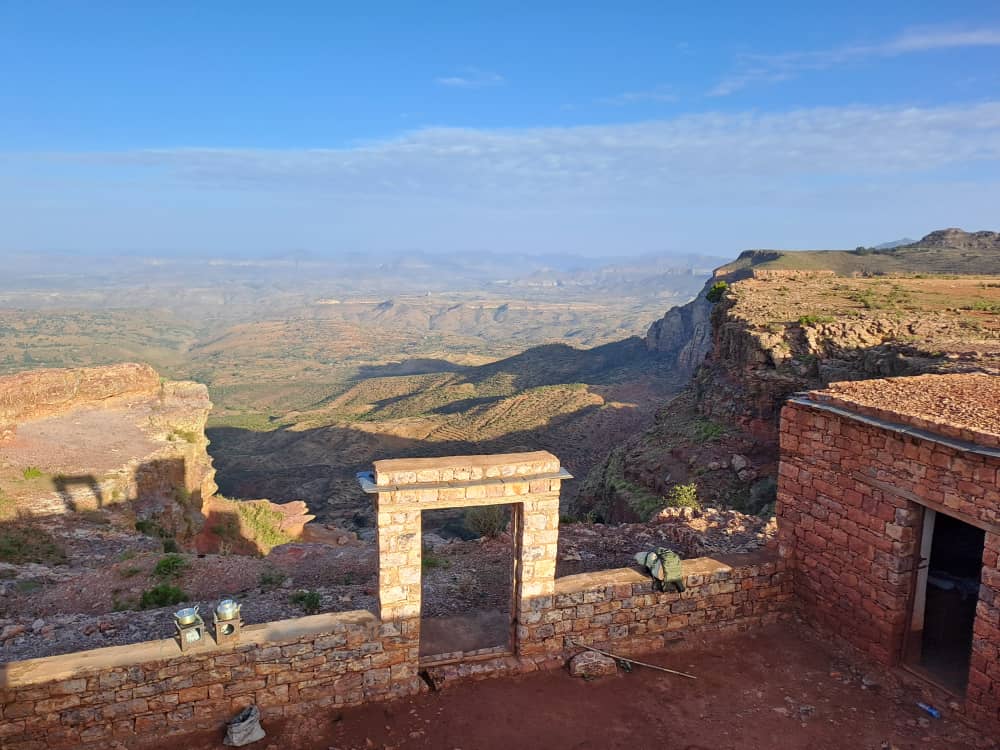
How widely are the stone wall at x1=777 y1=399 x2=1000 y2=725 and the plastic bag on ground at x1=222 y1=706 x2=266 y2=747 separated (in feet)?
21.7

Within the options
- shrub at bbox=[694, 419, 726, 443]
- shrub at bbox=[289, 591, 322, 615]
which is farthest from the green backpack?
shrub at bbox=[694, 419, 726, 443]

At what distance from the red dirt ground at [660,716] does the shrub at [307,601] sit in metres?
3.04

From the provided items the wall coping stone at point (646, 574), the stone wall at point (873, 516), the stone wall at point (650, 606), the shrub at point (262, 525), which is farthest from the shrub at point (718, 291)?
the stone wall at point (650, 606)

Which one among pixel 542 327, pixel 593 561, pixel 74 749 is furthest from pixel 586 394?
pixel 542 327

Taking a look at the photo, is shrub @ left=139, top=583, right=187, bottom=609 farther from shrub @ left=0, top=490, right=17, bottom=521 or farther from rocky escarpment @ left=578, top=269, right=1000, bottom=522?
rocky escarpment @ left=578, top=269, right=1000, bottom=522

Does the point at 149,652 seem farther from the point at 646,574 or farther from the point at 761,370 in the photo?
the point at 761,370

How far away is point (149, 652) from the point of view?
610 centimetres

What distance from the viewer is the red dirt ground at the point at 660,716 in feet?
20.7

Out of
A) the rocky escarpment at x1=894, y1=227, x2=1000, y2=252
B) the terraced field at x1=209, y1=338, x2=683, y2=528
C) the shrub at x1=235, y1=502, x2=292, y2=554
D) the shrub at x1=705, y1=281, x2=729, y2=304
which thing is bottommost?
the terraced field at x1=209, y1=338, x2=683, y2=528

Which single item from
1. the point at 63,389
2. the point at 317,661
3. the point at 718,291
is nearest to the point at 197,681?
the point at 317,661

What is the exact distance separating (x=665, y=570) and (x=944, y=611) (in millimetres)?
3601

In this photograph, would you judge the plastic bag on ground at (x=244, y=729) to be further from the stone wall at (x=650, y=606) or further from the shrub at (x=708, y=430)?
the shrub at (x=708, y=430)

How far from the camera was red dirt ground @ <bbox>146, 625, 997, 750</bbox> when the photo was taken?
6309mm

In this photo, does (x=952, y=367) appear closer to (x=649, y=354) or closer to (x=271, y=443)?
(x=271, y=443)
